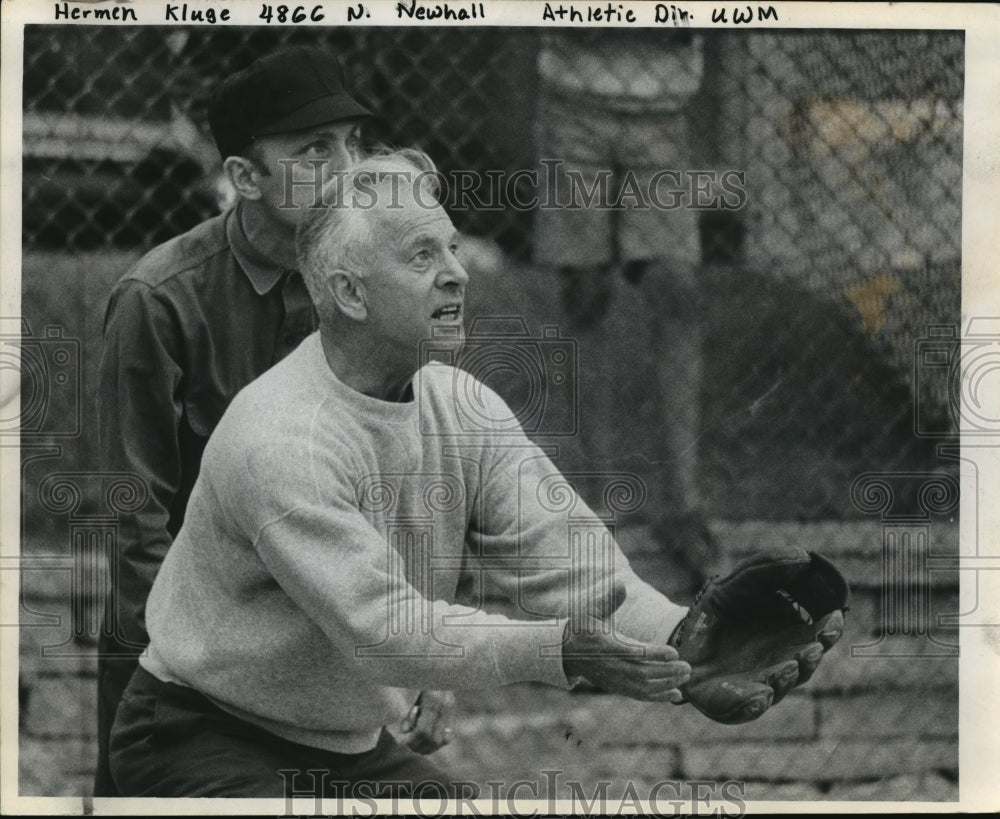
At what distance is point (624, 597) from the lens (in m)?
3.76

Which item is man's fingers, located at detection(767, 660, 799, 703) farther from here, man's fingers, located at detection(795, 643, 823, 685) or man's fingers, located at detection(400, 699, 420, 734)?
man's fingers, located at detection(400, 699, 420, 734)

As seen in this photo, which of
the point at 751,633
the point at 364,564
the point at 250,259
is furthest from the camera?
the point at 250,259

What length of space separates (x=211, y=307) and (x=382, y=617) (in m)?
1.00

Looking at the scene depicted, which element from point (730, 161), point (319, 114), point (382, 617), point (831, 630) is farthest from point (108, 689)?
point (730, 161)

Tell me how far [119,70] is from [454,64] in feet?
3.14

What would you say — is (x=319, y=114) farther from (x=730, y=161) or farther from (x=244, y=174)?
(x=730, y=161)

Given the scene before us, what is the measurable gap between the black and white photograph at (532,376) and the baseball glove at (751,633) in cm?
1

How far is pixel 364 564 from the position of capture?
141 inches

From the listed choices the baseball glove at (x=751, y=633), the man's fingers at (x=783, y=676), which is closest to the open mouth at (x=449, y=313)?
the baseball glove at (x=751, y=633)

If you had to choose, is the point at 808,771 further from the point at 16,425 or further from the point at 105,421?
the point at 16,425

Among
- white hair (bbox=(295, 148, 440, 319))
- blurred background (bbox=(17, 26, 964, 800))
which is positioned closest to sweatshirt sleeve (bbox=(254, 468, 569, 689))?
blurred background (bbox=(17, 26, 964, 800))

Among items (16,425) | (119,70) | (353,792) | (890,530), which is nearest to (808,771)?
(890,530)

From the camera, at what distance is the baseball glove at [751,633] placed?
3699 millimetres

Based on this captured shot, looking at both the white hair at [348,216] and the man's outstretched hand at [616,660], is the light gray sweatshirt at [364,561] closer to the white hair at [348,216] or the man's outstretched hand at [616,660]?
the man's outstretched hand at [616,660]
